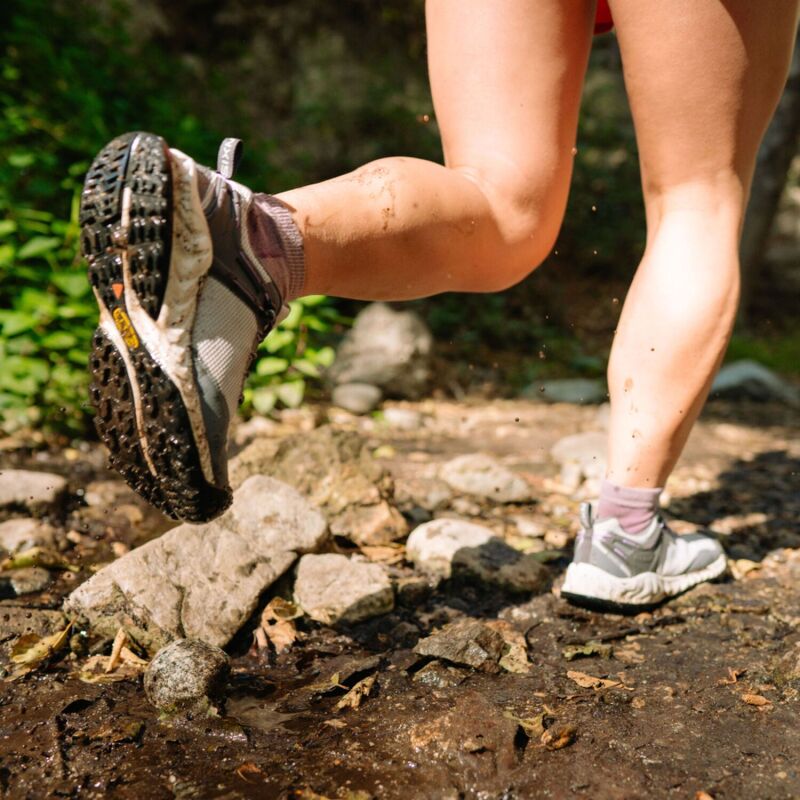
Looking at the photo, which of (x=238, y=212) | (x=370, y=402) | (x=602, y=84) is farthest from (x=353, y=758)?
(x=602, y=84)

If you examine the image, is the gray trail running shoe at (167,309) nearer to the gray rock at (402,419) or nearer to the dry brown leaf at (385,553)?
the dry brown leaf at (385,553)

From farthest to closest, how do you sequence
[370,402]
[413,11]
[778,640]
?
[413,11] → [370,402] → [778,640]

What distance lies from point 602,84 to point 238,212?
7772 mm

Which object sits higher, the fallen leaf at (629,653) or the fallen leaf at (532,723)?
the fallen leaf at (532,723)

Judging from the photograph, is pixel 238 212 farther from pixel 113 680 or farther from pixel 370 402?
pixel 370 402

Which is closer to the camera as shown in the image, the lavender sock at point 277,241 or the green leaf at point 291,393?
the lavender sock at point 277,241

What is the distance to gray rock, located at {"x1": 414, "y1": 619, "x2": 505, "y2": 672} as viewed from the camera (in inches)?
63.2

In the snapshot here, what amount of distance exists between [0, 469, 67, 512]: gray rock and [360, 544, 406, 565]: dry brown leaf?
→ 0.88m

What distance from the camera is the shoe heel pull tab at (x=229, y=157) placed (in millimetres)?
1454

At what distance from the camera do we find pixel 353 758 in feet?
4.26

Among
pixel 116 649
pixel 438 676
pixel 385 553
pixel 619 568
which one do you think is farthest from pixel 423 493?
pixel 116 649

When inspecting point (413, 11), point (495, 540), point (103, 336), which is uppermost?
point (413, 11)

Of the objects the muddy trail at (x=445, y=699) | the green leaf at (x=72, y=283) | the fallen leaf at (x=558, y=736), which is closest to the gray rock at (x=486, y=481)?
the muddy trail at (x=445, y=699)

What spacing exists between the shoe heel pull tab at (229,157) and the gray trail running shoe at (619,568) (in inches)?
42.1
